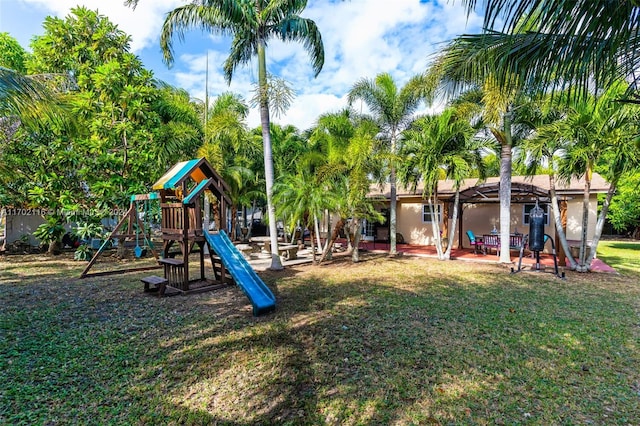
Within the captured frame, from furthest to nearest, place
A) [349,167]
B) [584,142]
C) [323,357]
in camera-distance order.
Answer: [349,167] → [584,142] → [323,357]

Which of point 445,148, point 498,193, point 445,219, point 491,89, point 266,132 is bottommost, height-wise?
point 445,219

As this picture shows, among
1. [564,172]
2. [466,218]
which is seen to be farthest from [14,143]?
[466,218]

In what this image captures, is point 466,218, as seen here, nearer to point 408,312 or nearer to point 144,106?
point 408,312

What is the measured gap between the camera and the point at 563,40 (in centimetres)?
299

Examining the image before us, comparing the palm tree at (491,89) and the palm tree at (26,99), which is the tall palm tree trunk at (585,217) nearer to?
the palm tree at (491,89)

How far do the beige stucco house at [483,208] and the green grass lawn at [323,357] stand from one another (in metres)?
6.65

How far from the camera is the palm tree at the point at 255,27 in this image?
9.09m

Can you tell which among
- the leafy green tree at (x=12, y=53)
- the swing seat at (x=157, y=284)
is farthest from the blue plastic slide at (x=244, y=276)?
the leafy green tree at (x=12, y=53)

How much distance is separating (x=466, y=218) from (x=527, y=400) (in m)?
14.8

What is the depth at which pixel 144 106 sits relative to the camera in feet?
38.7

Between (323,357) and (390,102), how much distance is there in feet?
36.4

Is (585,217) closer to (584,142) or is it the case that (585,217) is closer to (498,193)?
(584,142)

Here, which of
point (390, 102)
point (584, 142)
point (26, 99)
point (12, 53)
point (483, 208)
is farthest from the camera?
point (483, 208)

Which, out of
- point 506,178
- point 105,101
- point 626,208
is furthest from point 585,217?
point 626,208
